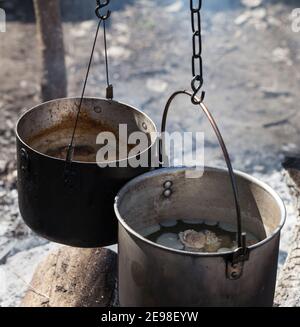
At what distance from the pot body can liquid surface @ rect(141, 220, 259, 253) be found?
42 mm

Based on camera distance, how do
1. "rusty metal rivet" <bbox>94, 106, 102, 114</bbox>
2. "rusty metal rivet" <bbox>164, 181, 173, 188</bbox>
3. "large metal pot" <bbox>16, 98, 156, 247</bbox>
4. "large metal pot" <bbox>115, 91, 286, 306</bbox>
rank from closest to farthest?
"large metal pot" <bbox>115, 91, 286, 306</bbox>, "large metal pot" <bbox>16, 98, 156, 247</bbox>, "rusty metal rivet" <bbox>164, 181, 173, 188</bbox>, "rusty metal rivet" <bbox>94, 106, 102, 114</bbox>

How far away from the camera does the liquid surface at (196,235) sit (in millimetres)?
3248

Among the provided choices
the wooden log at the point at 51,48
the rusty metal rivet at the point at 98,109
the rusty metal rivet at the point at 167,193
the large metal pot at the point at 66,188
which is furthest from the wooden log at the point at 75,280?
the wooden log at the point at 51,48

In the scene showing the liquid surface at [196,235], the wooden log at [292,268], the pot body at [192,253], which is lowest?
the wooden log at [292,268]

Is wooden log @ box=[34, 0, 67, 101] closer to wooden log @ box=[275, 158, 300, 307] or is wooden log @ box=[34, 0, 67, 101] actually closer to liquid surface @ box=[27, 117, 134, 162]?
liquid surface @ box=[27, 117, 134, 162]

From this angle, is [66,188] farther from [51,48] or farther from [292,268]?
[51,48]

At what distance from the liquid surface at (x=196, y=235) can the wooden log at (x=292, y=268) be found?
0.69 m

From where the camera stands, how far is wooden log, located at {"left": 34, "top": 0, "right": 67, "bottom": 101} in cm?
585

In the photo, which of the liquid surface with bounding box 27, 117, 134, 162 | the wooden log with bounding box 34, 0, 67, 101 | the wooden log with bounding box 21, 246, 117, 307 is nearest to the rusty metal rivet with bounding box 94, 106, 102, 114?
the liquid surface with bounding box 27, 117, 134, 162

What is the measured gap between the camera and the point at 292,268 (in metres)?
3.94

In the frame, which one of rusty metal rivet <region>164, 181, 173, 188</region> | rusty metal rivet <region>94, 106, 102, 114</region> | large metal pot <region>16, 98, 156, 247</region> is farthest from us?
rusty metal rivet <region>94, 106, 102, 114</region>

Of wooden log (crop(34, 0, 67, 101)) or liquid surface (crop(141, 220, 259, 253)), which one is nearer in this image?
liquid surface (crop(141, 220, 259, 253))

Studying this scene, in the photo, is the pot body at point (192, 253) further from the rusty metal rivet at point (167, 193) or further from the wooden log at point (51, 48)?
the wooden log at point (51, 48)
